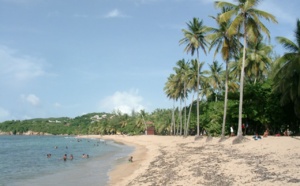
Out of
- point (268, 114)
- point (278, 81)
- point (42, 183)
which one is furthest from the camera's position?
point (268, 114)

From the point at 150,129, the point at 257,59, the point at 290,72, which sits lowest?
the point at 150,129

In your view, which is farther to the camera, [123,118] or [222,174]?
[123,118]

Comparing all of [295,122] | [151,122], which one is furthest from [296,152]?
[151,122]

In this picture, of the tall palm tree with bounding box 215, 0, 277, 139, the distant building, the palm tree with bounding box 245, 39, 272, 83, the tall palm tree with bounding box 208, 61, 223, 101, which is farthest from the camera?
the distant building

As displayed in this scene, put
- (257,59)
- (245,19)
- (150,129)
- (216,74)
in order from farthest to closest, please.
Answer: (150,129) < (216,74) < (257,59) < (245,19)

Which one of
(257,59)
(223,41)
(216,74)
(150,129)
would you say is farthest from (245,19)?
(150,129)

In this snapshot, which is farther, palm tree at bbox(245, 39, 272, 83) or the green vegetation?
palm tree at bbox(245, 39, 272, 83)

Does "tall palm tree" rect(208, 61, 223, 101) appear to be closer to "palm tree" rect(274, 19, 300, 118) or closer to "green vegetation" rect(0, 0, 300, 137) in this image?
"green vegetation" rect(0, 0, 300, 137)

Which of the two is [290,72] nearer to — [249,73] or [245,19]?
[245,19]

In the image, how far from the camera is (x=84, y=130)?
197 metres

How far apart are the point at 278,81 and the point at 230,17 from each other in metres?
9.28

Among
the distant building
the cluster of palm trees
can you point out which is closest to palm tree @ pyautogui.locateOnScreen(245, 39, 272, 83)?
the cluster of palm trees

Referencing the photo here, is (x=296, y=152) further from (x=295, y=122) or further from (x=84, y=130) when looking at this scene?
(x=84, y=130)

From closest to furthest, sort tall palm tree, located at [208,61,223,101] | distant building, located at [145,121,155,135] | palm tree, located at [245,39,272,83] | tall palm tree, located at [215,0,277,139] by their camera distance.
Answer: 1. tall palm tree, located at [215,0,277,139]
2. palm tree, located at [245,39,272,83]
3. tall palm tree, located at [208,61,223,101]
4. distant building, located at [145,121,155,135]
